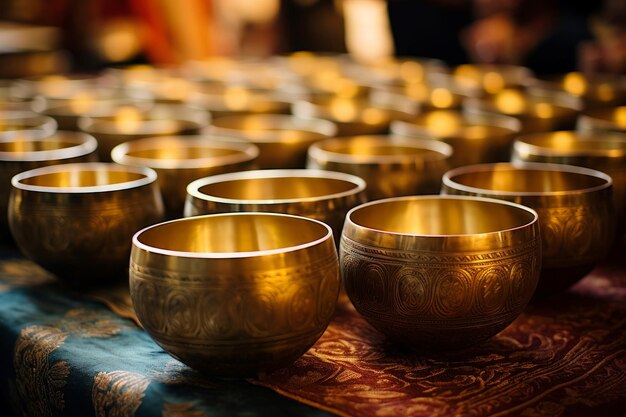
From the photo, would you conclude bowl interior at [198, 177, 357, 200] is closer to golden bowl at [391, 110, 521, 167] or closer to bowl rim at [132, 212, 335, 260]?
bowl rim at [132, 212, 335, 260]

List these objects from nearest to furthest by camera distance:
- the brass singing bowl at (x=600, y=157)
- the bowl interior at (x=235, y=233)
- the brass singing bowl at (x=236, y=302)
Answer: the brass singing bowl at (x=236, y=302)
the bowl interior at (x=235, y=233)
the brass singing bowl at (x=600, y=157)

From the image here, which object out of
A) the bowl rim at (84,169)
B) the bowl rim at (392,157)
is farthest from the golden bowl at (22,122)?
the bowl rim at (392,157)

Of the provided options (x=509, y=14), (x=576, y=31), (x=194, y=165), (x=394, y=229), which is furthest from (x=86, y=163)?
(x=576, y=31)

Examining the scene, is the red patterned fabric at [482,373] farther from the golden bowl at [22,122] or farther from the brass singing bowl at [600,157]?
the golden bowl at [22,122]

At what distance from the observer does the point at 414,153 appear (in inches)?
49.7

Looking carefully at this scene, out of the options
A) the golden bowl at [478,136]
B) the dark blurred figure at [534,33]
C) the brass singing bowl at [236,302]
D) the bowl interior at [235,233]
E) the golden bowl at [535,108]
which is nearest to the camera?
the brass singing bowl at [236,302]

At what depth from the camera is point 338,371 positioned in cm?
76

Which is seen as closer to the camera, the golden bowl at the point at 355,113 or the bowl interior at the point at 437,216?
the bowl interior at the point at 437,216

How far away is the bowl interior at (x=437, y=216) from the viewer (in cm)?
89

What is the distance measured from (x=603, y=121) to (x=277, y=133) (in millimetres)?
511

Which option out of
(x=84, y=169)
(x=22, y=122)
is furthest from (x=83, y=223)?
(x=22, y=122)

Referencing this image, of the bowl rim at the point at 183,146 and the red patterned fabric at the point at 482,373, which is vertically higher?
the bowl rim at the point at 183,146

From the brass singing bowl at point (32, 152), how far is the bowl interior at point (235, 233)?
41cm

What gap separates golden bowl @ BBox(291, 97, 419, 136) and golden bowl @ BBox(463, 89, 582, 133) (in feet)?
0.42
